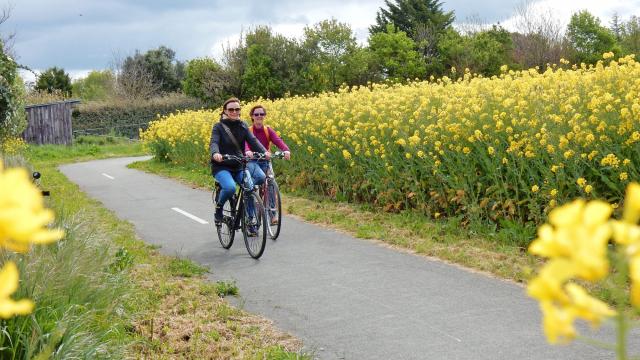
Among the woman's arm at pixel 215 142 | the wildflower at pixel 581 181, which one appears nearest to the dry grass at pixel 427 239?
the wildflower at pixel 581 181

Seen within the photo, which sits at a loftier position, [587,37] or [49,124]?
[587,37]

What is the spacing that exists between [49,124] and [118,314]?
119 feet

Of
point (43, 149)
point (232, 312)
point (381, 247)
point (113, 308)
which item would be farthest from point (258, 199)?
point (43, 149)

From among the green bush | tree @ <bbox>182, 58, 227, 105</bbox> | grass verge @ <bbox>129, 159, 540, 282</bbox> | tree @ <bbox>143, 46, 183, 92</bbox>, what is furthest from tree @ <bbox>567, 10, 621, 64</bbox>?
grass verge @ <bbox>129, 159, 540, 282</bbox>

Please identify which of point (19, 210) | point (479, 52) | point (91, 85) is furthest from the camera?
point (91, 85)

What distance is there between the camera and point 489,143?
30.7 feet

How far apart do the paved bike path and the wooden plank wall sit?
3044cm

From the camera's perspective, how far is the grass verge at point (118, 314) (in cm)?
434

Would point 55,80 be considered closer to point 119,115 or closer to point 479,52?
point 119,115

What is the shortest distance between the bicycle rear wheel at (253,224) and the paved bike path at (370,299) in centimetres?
15

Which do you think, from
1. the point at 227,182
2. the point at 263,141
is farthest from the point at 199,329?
the point at 263,141

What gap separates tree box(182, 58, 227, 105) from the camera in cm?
4784

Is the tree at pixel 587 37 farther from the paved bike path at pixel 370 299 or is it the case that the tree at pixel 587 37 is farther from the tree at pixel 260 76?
the paved bike path at pixel 370 299

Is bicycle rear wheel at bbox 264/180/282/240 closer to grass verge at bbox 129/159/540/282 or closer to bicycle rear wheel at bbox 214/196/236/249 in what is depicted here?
bicycle rear wheel at bbox 214/196/236/249
